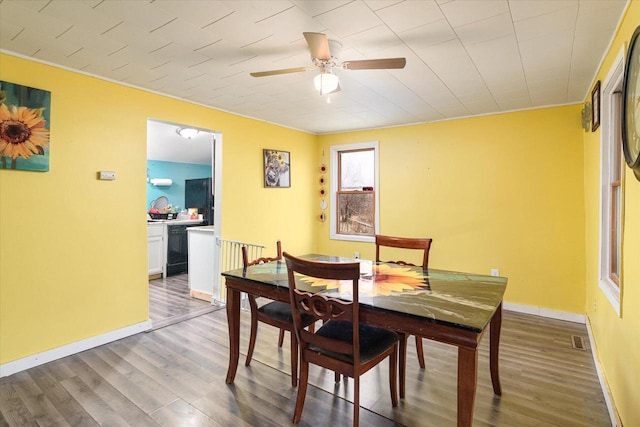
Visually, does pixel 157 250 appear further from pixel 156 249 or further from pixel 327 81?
pixel 327 81

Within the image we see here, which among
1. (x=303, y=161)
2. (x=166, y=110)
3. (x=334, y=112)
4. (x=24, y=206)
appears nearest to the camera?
(x=24, y=206)

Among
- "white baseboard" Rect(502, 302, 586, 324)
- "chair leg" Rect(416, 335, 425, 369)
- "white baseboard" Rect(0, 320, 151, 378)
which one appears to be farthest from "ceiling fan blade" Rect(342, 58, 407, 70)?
"white baseboard" Rect(502, 302, 586, 324)

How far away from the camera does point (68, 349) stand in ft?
8.88

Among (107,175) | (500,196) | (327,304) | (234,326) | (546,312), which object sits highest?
(107,175)

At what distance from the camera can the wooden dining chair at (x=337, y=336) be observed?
5.50 feet

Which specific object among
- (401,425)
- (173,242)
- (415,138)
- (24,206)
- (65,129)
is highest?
(415,138)

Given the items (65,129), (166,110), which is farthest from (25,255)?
(166,110)

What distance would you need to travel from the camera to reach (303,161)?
5.07m

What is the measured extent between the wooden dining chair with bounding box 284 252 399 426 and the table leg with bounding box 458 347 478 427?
470 millimetres

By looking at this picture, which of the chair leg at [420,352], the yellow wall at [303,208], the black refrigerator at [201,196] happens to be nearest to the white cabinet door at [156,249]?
the black refrigerator at [201,196]

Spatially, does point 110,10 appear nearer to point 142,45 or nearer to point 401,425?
point 142,45

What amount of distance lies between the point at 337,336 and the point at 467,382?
0.70m

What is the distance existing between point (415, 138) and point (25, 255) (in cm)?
410

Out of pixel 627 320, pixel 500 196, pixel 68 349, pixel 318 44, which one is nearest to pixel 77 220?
pixel 68 349
